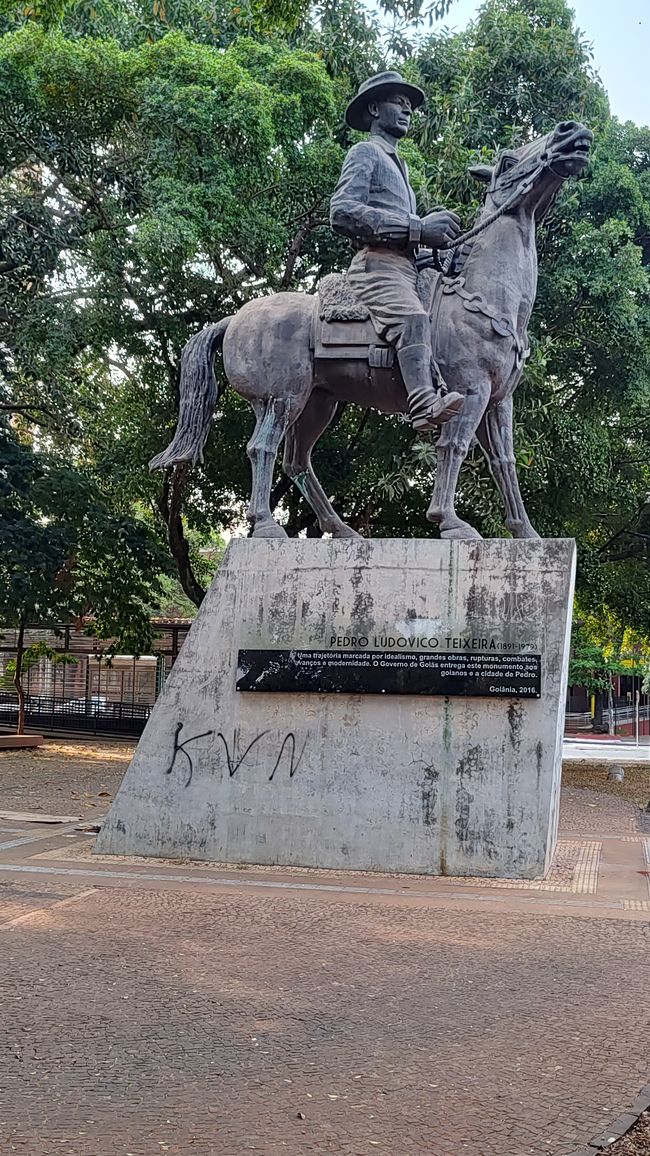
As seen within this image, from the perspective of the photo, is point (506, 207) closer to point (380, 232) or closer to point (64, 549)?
point (380, 232)

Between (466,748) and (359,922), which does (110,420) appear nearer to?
(466,748)

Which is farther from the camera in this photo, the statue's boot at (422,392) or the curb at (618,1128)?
the statue's boot at (422,392)

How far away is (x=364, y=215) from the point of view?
27.3 feet

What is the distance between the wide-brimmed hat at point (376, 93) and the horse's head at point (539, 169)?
889 millimetres

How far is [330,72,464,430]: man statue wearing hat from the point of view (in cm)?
827

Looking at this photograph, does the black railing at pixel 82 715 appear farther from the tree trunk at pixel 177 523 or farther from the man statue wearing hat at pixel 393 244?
the man statue wearing hat at pixel 393 244

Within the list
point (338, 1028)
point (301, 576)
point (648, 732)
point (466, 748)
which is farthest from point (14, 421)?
point (648, 732)

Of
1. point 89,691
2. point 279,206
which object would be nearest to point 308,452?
point 279,206

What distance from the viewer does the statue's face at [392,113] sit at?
28.9 ft

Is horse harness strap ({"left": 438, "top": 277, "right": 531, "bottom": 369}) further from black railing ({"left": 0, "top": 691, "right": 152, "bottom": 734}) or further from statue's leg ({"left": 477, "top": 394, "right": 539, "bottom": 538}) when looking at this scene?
black railing ({"left": 0, "top": 691, "right": 152, "bottom": 734})

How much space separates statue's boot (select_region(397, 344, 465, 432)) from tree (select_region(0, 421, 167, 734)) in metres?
11.0

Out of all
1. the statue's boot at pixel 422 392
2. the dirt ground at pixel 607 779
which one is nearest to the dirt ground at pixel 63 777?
the statue's boot at pixel 422 392

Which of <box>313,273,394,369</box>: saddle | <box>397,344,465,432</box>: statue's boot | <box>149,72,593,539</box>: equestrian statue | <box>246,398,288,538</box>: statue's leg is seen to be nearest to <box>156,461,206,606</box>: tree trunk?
<box>246,398,288,538</box>: statue's leg

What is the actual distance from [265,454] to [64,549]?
10427 millimetres
